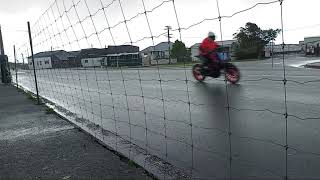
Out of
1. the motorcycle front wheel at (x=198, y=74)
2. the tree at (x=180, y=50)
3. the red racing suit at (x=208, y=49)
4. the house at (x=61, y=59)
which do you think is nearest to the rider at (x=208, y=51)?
the red racing suit at (x=208, y=49)

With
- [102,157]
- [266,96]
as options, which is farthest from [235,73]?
[102,157]

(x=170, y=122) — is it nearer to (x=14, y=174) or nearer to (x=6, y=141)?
(x=6, y=141)

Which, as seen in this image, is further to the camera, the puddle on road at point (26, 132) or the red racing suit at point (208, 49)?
the red racing suit at point (208, 49)

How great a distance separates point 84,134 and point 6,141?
55.3 inches

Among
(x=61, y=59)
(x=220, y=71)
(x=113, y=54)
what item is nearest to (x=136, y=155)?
(x=113, y=54)

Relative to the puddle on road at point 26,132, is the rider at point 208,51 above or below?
above

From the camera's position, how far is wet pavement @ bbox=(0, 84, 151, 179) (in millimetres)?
4844

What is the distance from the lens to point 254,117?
7512 millimetres

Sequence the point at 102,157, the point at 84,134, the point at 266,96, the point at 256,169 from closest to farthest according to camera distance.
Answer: the point at 256,169 < the point at 102,157 < the point at 84,134 < the point at 266,96

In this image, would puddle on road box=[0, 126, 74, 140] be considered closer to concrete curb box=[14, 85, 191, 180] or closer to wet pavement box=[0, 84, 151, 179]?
wet pavement box=[0, 84, 151, 179]

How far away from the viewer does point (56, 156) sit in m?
5.78

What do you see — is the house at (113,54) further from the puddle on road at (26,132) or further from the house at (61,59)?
the house at (61,59)

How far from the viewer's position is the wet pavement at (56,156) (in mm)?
4844

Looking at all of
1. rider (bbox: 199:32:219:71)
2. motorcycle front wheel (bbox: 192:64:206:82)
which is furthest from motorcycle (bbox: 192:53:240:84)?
motorcycle front wheel (bbox: 192:64:206:82)
